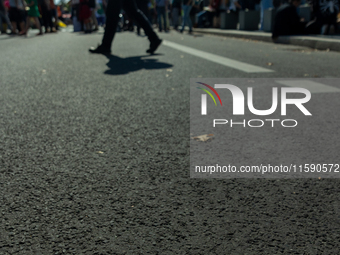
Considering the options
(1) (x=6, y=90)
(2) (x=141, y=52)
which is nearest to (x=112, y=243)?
(1) (x=6, y=90)

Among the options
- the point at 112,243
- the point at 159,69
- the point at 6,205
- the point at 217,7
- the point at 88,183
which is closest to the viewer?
the point at 112,243

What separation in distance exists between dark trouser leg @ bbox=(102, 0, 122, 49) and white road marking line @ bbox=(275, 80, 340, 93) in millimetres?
3573

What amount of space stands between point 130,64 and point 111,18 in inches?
49.0

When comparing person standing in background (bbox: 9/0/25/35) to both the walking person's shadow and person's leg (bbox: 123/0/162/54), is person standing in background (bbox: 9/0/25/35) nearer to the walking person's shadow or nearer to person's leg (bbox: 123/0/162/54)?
person's leg (bbox: 123/0/162/54)

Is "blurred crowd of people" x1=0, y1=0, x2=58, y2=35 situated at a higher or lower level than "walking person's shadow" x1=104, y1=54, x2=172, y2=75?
higher

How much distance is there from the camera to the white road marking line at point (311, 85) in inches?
160

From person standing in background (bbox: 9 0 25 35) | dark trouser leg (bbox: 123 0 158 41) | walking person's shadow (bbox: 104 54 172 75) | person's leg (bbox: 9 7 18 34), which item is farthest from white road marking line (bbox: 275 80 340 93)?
person's leg (bbox: 9 7 18 34)

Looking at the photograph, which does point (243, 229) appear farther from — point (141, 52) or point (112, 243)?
point (141, 52)

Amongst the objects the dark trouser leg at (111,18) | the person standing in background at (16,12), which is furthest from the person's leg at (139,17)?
the person standing in background at (16,12)

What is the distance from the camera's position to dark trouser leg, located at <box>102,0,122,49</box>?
22.9 ft

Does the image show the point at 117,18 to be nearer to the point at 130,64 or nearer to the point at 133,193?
the point at 130,64

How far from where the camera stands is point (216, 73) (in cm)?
528

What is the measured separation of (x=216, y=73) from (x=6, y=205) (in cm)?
387

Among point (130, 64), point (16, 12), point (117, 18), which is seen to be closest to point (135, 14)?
point (117, 18)
